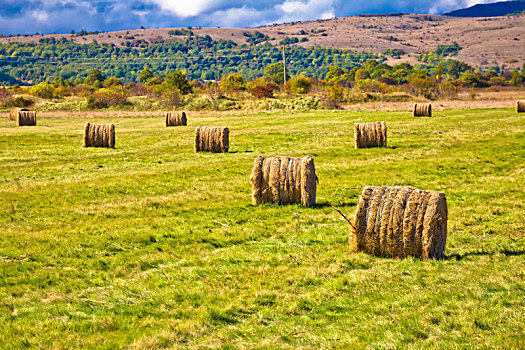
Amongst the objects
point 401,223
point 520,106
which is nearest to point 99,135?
point 401,223

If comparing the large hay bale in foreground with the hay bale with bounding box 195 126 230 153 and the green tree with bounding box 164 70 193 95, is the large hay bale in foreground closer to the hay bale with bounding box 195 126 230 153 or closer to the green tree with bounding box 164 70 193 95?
the hay bale with bounding box 195 126 230 153

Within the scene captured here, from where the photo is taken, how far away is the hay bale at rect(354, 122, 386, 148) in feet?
91.0

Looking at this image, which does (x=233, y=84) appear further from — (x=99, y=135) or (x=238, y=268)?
(x=238, y=268)

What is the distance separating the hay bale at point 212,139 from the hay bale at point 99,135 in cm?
582

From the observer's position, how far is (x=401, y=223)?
32.3ft

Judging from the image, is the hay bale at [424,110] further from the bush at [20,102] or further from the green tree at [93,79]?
the green tree at [93,79]

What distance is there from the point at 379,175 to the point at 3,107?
239 feet

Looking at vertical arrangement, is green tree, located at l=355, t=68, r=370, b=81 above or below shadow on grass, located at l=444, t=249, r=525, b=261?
above

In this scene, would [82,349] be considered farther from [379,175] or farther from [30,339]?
[379,175]

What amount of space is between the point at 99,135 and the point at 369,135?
51.5 ft

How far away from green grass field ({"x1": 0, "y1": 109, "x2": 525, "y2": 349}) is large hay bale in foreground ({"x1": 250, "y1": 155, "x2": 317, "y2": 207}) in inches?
16.2

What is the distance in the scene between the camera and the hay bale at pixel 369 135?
27.7 m

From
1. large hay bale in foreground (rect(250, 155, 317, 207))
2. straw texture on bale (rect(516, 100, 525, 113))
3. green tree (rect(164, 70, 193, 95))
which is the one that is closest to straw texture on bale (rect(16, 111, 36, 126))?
large hay bale in foreground (rect(250, 155, 317, 207))

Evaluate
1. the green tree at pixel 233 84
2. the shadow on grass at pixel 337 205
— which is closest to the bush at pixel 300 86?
the green tree at pixel 233 84
